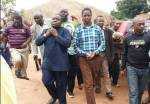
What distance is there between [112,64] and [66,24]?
1.97m

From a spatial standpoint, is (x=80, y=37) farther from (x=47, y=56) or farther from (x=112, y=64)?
(x=112, y=64)

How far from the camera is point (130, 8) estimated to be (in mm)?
45406

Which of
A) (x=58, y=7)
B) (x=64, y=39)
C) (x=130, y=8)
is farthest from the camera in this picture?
(x=130, y=8)

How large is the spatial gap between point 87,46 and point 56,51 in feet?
2.41

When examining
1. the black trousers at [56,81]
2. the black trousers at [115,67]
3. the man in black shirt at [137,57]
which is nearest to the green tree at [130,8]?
the black trousers at [115,67]

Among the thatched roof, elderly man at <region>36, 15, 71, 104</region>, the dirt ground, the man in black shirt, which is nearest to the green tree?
the thatched roof

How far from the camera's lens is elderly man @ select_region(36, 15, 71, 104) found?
7.88 meters

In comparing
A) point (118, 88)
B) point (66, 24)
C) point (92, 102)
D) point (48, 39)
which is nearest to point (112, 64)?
point (118, 88)

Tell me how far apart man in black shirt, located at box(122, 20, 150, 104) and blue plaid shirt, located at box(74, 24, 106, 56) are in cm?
59

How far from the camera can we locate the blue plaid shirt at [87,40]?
837cm

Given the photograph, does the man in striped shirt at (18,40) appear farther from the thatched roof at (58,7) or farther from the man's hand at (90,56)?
the thatched roof at (58,7)

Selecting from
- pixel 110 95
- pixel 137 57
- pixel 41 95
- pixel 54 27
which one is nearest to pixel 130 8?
pixel 110 95

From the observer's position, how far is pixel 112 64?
1107 centimetres

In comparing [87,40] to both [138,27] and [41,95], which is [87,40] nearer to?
[138,27]
